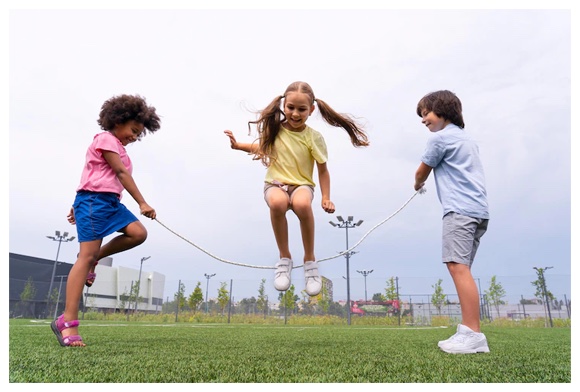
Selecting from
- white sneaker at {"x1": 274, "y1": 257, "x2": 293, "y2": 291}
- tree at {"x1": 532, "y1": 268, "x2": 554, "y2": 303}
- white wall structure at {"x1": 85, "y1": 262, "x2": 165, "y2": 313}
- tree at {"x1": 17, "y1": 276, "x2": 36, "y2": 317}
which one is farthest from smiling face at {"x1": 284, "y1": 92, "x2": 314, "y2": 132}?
Answer: tree at {"x1": 17, "y1": 276, "x2": 36, "y2": 317}

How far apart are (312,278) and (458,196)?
1.48 m

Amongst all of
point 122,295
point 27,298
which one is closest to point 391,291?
point 122,295

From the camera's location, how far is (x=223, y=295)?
25625 millimetres

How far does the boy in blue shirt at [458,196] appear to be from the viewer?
325 centimetres

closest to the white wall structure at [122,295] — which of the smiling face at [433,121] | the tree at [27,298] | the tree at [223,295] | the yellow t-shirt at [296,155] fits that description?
the tree at [27,298]

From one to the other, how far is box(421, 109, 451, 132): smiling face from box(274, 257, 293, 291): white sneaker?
1.85 m

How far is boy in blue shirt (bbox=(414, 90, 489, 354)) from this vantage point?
3.25 m

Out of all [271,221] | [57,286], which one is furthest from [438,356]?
[57,286]

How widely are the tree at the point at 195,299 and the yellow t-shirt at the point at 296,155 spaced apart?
23.6 meters

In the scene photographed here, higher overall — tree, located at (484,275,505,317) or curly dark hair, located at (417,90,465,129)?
curly dark hair, located at (417,90,465,129)

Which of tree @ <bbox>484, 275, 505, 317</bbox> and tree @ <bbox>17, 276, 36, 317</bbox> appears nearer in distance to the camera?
tree @ <bbox>484, 275, 505, 317</bbox>

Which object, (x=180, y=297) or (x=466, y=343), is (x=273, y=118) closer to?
(x=466, y=343)

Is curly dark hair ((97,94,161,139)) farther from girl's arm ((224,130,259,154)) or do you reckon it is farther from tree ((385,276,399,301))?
tree ((385,276,399,301))

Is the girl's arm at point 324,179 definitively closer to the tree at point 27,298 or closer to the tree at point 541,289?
the tree at point 541,289
